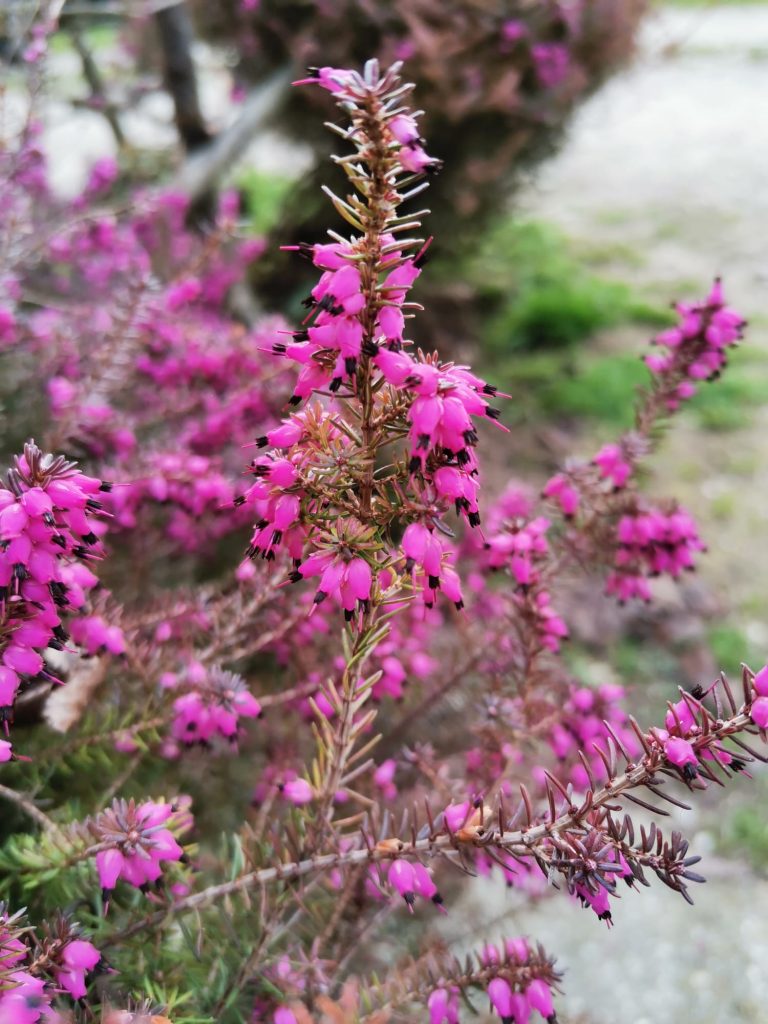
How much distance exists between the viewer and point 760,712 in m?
0.78

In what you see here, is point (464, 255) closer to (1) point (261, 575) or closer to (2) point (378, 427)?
(1) point (261, 575)

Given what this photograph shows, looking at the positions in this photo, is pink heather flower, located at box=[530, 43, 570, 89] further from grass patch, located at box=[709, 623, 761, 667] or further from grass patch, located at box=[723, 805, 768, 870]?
grass patch, located at box=[723, 805, 768, 870]

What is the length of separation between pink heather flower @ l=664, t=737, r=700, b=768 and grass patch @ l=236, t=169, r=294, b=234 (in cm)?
533

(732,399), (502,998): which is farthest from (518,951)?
(732,399)

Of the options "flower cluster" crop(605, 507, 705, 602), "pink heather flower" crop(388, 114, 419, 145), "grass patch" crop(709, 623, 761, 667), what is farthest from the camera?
"grass patch" crop(709, 623, 761, 667)

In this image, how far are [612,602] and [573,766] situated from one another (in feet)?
6.13

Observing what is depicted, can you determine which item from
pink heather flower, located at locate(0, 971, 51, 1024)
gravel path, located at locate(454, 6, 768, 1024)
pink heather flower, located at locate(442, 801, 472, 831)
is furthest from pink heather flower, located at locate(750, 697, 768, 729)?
gravel path, located at locate(454, 6, 768, 1024)

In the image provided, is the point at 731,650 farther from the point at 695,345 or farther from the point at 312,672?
the point at 312,672

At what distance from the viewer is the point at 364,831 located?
3.21 feet

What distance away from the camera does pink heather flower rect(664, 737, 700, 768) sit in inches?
30.7

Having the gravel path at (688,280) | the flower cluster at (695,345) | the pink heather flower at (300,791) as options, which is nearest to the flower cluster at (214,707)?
the pink heather flower at (300,791)

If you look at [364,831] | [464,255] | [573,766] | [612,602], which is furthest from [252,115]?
[364,831]

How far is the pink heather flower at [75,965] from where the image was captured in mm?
873

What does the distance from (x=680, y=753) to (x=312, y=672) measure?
3.10ft
